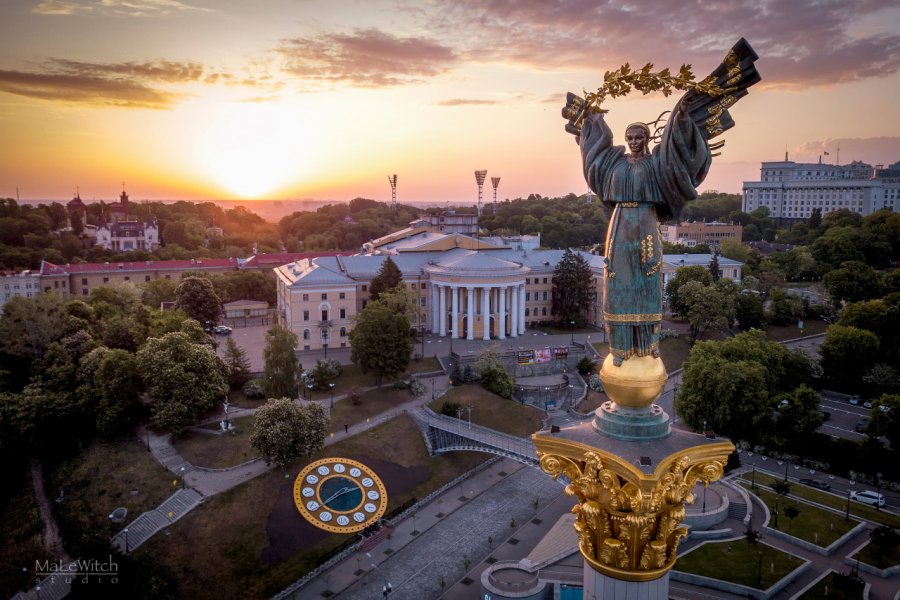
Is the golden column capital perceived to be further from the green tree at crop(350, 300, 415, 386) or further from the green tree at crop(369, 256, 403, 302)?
the green tree at crop(369, 256, 403, 302)

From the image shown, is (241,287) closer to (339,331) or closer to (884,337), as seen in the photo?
(339,331)

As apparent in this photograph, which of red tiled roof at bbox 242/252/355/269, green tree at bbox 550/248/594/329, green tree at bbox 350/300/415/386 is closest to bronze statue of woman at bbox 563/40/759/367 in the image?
green tree at bbox 350/300/415/386

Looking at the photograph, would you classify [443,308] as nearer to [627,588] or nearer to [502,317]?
[502,317]

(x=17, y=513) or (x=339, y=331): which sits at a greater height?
(x=339, y=331)

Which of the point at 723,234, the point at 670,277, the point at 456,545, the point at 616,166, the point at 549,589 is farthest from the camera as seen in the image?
the point at 723,234

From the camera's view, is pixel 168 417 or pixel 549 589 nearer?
pixel 549 589

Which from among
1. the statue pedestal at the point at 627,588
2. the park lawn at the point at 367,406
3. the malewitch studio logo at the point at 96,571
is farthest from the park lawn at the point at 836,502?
the malewitch studio logo at the point at 96,571

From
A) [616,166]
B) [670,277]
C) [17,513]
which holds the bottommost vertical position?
[17,513]

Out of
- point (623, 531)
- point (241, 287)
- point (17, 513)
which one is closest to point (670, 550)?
point (623, 531)

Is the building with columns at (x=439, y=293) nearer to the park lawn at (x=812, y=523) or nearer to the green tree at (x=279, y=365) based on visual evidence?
the green tree at (x=279, y=365)
